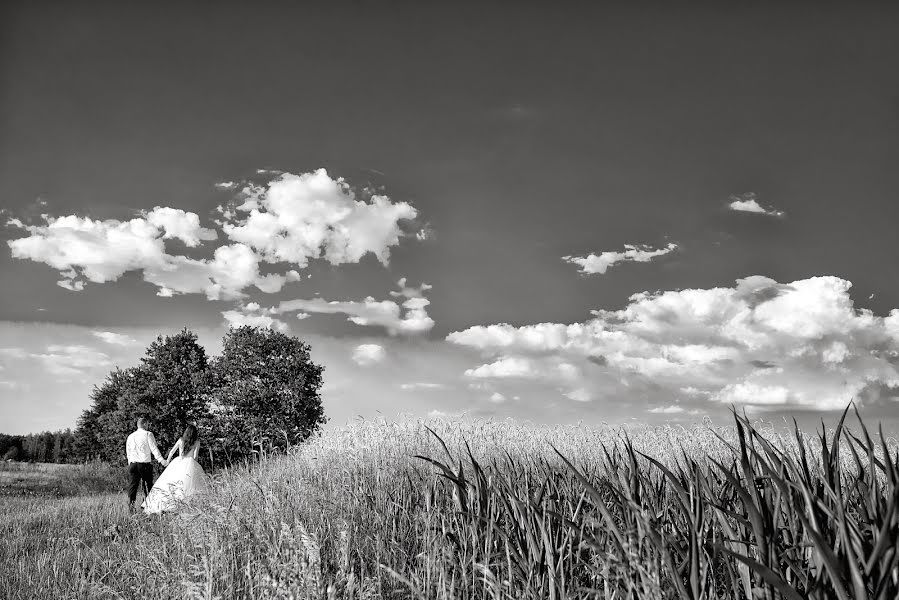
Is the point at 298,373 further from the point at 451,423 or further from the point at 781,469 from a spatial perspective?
the point at 781,469

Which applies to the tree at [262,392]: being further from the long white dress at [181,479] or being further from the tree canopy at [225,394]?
the long white dress at [181,479]

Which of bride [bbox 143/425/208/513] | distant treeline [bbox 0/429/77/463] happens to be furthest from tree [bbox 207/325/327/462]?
distant treeline [bbox 0/429/77/463]

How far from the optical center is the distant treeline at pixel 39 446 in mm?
29516

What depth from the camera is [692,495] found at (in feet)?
10.6

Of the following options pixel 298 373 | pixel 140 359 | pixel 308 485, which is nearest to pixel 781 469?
pixel 308 485

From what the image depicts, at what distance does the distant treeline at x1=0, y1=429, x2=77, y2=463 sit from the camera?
29.5 meters

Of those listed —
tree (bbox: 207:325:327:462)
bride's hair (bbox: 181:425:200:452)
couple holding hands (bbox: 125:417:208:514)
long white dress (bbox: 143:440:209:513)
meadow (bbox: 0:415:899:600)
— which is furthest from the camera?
tree (bbox: 207:325:327:462)

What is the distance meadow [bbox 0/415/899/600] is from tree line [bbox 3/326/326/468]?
10.7 metres

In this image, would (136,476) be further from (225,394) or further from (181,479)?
(225,394)

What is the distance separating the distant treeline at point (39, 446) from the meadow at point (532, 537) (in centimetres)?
2257

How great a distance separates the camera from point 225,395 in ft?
73.6

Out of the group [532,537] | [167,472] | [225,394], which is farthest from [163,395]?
[532,537]

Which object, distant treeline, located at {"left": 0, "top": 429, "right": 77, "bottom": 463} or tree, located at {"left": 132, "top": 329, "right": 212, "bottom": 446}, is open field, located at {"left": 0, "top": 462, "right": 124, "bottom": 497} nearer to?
tree, located at {"left": 132, "top": 329, "right": 212, "bottom": 446}

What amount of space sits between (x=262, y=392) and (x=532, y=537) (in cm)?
2066
